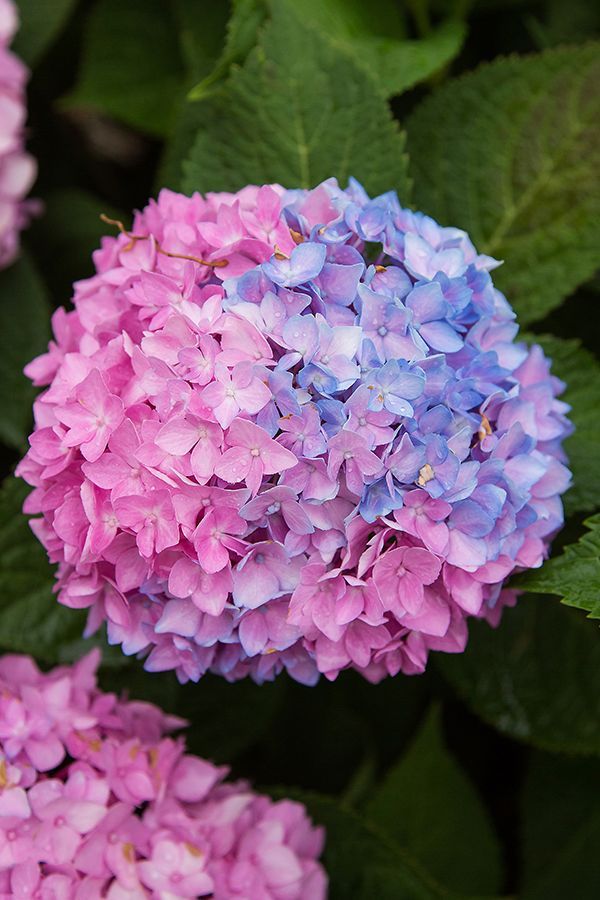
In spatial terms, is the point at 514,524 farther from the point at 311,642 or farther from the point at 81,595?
the point at 81,595

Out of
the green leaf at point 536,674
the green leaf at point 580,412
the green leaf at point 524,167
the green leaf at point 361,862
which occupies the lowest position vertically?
the green leaf at point 361,862

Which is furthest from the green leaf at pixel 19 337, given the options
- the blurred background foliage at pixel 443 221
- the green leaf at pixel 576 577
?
the green leaf at pixel 576 577

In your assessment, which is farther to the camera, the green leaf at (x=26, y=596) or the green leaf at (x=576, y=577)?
the green leaf at (x=26, y=596)

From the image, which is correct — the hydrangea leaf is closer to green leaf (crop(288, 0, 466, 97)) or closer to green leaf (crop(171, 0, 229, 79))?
green leaf (crop(288, 0, 466, 97))

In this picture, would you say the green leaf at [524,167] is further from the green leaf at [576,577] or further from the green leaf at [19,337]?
the green leaf at [19,337]

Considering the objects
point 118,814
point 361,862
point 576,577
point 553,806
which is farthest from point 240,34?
point 553,806

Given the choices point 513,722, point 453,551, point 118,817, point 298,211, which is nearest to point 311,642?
point 453,551
